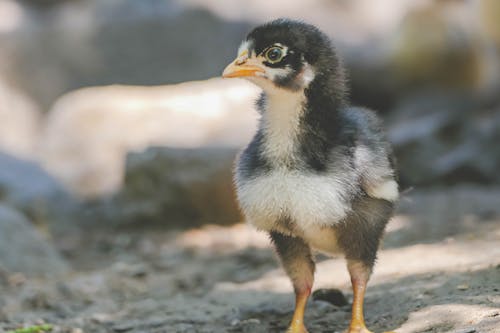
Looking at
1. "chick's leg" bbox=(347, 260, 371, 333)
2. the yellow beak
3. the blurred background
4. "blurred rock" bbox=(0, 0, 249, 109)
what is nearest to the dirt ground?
the blurred background

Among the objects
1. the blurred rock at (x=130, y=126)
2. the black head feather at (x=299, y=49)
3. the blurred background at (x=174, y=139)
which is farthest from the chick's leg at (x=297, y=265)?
the blurred rock at (x=130, y=126)

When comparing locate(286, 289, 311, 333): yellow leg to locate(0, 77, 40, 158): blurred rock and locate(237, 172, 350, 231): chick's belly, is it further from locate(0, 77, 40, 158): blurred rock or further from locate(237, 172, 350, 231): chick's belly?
locate(0, 77, 40, 158): blurred rock

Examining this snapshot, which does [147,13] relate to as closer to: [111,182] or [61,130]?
[61,130]

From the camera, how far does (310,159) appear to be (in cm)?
380

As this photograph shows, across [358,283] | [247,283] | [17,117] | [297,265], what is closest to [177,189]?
[247,283]

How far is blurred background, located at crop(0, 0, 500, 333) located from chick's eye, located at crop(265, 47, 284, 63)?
140 cm

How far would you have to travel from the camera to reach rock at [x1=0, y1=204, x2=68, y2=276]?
596 centimetres

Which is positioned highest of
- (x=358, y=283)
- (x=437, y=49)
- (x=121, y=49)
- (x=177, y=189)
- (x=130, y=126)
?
(x=121, y=49)

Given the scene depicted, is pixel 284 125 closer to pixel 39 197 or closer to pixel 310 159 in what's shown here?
pixel 310 159

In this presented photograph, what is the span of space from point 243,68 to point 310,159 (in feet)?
1.72

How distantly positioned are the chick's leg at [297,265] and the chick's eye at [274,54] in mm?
846

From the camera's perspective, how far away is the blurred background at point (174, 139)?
5996 millimetres

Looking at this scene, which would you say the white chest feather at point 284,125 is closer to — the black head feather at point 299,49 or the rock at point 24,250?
the black head feather at point 299,49

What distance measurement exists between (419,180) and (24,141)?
6.31 m
